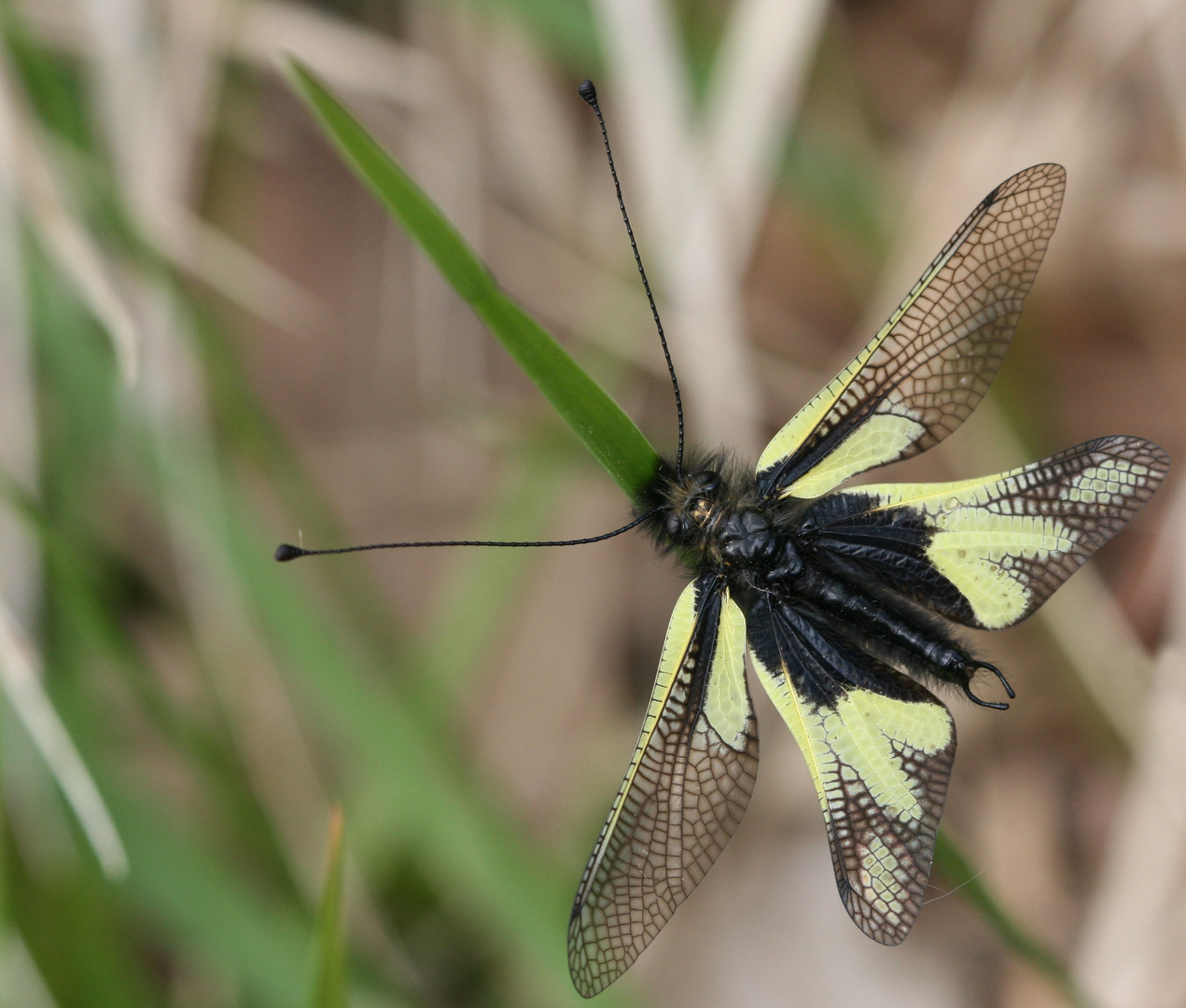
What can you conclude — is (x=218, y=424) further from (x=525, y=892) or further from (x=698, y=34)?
(x=698, y=34)

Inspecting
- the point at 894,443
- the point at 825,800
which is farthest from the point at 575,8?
the point at 825,800

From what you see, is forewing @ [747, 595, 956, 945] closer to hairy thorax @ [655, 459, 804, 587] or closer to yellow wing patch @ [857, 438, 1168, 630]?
hairy thorax @ [655, 459, 804, 587]

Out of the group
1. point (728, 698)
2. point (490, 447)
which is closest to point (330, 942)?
point (728, 698)

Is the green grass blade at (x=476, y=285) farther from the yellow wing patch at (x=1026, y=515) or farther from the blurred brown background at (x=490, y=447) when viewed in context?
the blurred brown background at (x=490, y=447)

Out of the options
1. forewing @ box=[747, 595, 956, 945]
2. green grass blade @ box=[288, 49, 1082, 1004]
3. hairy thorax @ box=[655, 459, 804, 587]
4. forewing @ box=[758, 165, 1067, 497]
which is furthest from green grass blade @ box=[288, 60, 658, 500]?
forewing @ box=[747, 595, 956, 945]

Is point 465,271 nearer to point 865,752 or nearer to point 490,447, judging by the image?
point 865,752

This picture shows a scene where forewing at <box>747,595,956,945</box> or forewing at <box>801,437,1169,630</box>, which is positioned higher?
forewing at <box>801,437,1169,630</box>

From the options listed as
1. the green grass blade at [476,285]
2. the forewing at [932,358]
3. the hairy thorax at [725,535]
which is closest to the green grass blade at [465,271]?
the green grass blade at [476,285]
